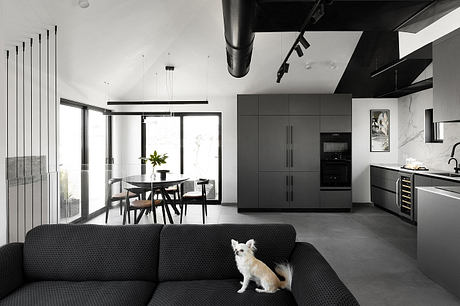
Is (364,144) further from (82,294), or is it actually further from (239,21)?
(82,294)

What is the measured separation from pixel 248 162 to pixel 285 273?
4.17 m

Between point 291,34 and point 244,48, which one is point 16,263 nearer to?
point 244,48

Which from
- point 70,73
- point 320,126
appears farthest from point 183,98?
point 320,126

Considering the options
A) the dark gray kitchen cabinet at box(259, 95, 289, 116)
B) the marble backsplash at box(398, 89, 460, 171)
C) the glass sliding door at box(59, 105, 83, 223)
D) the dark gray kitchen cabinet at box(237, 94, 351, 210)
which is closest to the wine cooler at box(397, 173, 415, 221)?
the marble backsplash at box(398, 89, 460, 171)

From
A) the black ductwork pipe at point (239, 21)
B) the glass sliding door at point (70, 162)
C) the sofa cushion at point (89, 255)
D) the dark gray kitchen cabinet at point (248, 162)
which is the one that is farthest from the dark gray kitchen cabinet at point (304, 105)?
the sofa cushion at point (89, 255)

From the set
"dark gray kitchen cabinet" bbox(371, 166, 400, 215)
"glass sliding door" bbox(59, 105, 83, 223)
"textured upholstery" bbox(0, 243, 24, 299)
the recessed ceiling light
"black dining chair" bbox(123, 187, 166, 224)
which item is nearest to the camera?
"textured upholstery" bbox(0, 243, 24, 299)

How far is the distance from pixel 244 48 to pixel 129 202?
220 centimetres

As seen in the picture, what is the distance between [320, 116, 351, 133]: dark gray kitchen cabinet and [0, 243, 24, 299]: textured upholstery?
543 cm

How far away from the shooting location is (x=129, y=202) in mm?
3355

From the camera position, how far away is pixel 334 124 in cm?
601

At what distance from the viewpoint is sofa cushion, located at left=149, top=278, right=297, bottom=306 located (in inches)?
67.6

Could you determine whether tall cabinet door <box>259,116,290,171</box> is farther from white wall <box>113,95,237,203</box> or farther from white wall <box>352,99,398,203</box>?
white wall <box>352,99,398,203</box>

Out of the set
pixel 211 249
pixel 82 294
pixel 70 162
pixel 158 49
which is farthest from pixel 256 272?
pixel 158 49

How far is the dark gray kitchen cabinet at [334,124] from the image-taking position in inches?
236
